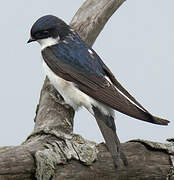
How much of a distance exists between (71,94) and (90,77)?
0.45ft

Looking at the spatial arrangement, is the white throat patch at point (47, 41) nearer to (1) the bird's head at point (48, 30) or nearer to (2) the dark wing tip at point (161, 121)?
(1) the bird's head at point (48, 30)

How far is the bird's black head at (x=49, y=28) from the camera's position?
291 centimetres

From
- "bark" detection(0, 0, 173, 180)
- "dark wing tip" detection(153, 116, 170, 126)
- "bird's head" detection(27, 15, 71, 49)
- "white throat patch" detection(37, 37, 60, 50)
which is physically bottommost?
"bark" detection(0, 0, 173, 180)

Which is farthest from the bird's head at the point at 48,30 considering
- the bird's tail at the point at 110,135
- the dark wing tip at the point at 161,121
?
the dark wing tip at the point at 161,121

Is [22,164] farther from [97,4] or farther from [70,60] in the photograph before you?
[97,4]

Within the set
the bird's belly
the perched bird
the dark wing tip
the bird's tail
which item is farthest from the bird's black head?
the dark wing tip

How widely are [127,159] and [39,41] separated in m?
0.97

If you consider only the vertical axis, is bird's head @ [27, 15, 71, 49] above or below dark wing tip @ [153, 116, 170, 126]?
above

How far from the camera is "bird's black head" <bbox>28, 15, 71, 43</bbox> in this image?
2.91 metres

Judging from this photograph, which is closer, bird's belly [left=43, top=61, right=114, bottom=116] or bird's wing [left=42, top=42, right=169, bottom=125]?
bird's wing [left=42, top=42, right=169, bottom=125]

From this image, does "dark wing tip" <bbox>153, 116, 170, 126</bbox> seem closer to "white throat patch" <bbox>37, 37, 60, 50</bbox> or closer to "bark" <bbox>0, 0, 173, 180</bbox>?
"bark" <bbox>0, 0, 173, 180</bbox>

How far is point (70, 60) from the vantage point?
9.21 feet

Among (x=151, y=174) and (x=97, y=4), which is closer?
(x=151, y=174)

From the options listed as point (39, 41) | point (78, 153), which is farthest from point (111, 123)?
point (39, 41)
